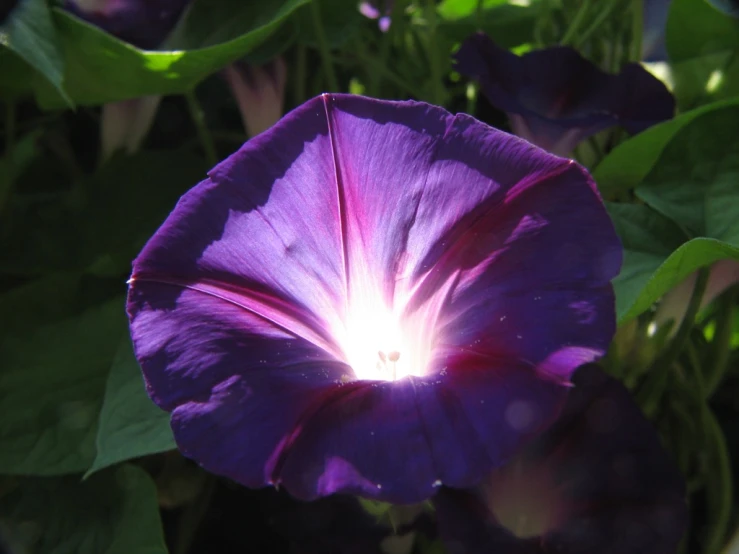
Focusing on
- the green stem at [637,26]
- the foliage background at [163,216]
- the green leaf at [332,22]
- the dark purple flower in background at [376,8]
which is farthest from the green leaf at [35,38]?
the green stem at [637,26]

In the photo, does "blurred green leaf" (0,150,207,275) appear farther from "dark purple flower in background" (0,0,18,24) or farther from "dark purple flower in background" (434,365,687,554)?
"dark purple flower in background" (434,365,687,554)

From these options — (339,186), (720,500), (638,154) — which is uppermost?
(339,186)

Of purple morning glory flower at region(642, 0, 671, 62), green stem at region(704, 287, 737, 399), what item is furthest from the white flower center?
purple morning glory flower at region(642, 0, 671, 62)

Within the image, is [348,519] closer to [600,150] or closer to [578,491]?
[578,491]

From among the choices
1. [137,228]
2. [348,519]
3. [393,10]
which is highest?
[393,10]

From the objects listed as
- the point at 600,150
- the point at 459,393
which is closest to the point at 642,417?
the point at 459,393

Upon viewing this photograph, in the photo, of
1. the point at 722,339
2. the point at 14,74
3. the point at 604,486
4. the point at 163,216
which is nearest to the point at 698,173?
the point at 722,339

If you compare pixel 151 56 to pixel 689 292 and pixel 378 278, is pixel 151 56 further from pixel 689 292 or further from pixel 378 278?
pixel 689 292
